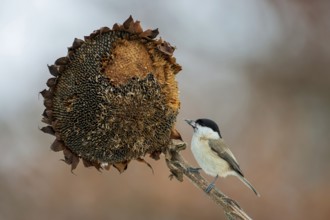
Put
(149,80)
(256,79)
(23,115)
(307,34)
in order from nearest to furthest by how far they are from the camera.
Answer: (149,80)
(23,115)
(256,79)
(307,34)

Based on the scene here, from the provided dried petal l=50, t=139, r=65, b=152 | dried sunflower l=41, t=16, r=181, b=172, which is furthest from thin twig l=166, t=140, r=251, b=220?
dried petal l=50, t=139, r=65, b=152

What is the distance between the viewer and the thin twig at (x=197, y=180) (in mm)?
994

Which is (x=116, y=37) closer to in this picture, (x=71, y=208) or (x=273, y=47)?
(x=71, y=208)

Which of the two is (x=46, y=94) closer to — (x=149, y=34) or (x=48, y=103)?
(x=48, y=103)

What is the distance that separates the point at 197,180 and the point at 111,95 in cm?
20

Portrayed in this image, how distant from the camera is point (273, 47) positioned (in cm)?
335

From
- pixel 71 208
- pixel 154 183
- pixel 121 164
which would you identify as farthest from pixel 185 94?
pixel 121 164

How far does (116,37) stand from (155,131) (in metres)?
0.16

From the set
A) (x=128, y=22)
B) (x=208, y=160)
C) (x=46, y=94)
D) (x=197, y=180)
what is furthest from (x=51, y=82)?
(x=208, y=160)

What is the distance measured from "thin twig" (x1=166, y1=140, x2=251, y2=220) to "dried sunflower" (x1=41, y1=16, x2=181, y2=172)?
0.06 meters

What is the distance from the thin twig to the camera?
0.99 metres

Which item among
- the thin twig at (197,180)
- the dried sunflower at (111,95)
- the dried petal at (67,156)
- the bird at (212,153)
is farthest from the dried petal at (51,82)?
the bird at (212,153)

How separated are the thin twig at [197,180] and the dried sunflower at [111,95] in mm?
61

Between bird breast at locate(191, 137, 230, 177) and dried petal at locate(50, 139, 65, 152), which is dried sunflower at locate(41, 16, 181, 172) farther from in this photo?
bird breast at locate(191, 137, 230, 177)
